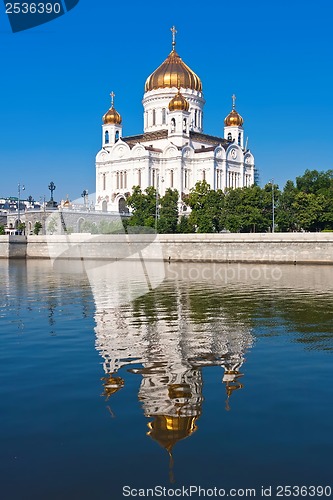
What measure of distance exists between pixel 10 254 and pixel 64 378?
128 feet

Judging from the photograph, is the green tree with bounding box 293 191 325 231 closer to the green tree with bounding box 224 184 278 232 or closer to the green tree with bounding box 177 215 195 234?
the green tree with bounding box 224 184 278 232

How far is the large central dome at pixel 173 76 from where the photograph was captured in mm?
62375

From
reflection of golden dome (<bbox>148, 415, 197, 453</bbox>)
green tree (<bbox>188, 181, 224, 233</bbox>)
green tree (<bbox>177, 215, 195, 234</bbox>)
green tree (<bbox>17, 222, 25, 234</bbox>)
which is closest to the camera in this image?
reflection of golden dome (<bbox>148, 415, 197, 453</bbox>)

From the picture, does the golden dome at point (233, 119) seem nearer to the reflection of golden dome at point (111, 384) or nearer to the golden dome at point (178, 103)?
the golden dome at point (178, 103)

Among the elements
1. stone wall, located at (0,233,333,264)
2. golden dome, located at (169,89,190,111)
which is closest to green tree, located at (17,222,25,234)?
stone wall, located at (0,233,333,264)

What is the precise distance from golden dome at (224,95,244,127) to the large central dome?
5.79 metres

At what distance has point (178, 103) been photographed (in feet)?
194

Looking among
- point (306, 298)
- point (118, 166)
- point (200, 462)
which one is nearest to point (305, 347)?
point (200, 462)

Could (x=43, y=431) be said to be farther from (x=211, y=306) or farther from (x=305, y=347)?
(x=211, y=306)

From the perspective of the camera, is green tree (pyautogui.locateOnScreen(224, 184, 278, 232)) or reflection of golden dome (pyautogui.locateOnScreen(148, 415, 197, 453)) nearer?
reflection of golden dome (pyautogui.locateOnScreen(148, 415, 197, 453))

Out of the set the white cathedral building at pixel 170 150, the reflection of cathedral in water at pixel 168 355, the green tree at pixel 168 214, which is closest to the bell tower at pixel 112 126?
the white cathedral building at pixel 170 150

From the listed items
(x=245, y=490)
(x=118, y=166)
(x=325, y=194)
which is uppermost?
(x=118, y=166)

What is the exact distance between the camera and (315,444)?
571cm

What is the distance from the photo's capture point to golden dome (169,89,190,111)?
59103 mm
